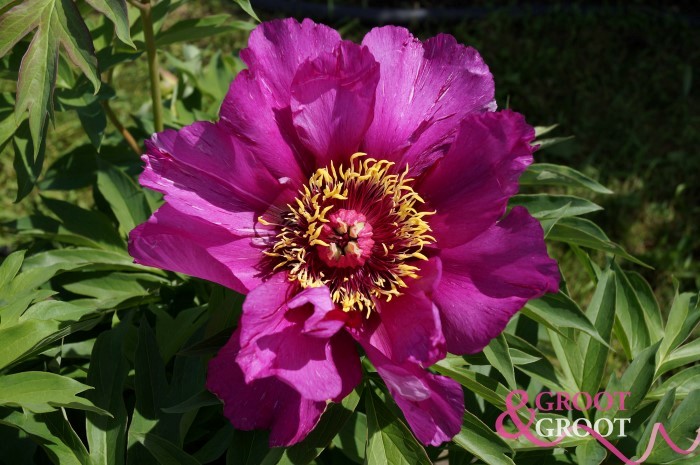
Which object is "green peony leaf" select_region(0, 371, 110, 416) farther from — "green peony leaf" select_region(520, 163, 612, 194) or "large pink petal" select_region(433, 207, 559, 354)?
"green peony leaf" select_region(520, 163, 612, 194)

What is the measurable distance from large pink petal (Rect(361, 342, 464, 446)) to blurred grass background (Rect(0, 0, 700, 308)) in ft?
6.29

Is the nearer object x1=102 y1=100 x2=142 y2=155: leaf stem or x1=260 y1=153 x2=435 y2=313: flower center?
x1=260 y1=153 x2=435 y2=313: flower center

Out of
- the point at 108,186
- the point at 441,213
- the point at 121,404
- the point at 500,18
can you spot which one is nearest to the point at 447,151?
the point at 441,213

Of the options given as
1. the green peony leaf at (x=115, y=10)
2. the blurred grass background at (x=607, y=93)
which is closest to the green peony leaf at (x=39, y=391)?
the green peony leaf at (x=115, y=10)

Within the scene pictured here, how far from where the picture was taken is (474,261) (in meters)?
1.11

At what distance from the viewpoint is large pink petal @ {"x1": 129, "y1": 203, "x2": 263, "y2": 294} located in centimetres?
101

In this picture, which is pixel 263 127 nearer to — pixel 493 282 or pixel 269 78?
pixel 269 78

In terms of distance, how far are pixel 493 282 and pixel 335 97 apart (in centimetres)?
37

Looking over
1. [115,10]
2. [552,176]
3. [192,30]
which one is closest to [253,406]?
[115,10]

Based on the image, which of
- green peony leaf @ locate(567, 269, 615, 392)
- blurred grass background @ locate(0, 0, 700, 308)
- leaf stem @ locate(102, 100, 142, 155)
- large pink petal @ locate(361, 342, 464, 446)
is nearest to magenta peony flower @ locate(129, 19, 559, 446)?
large pink petal @ locate(361, 342, 464, 446)

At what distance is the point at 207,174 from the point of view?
1.15 metres

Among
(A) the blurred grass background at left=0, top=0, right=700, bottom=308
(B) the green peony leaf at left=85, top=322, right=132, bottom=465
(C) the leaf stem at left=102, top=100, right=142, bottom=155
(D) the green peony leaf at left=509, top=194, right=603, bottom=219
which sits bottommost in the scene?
(A) the blurred grass background at left=0, top=0, right=700, bottom=308

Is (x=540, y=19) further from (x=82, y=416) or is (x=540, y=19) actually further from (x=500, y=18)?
(x=82, y=416)

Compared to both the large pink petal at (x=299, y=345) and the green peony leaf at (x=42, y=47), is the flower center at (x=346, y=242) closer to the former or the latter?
the large pink petal at (x=299, y=345)
